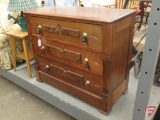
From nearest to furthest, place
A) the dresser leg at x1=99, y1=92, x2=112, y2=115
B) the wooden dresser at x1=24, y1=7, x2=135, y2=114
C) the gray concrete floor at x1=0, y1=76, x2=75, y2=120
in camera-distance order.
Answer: the wooden dresser at x1=24, y1=7, x2=135, y2=114 < the dresser leg at x1=99, y1=92, x2=112, y2=115 < the gray concrete floor at x1=0, y1=76, x2=75, y2=120

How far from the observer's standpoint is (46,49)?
1207mm

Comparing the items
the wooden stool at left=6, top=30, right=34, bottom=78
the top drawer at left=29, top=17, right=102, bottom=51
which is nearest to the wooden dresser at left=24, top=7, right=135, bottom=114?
the top drawer at left=29, top=17, right=102, bottom=51

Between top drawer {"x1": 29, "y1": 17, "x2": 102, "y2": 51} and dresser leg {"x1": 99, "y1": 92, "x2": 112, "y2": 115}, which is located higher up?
top drawer {"x1": 29, "y1": 17, "x2": 102, "y2": 51}

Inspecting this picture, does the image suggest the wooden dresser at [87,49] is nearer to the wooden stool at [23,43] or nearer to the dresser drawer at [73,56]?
the dresser drawer at [73,56]

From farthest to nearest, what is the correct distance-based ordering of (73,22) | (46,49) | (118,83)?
(46,49), (118,83), (73,22)

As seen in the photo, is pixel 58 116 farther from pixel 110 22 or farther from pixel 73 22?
pixel 110 22

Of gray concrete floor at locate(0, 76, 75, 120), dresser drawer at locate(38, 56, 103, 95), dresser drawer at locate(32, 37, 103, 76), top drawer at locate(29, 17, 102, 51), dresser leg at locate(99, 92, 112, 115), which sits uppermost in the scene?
top drawer at locate(29, 17, 102, 51)

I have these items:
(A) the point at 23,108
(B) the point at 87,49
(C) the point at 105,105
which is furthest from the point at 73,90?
(A) the point at 23,108

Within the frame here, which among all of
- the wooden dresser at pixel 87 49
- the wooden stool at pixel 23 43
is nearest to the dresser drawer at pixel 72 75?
the wooden dresser at pixel 87 49

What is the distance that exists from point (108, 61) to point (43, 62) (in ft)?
2.06

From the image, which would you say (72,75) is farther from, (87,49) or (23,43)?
(23,43)

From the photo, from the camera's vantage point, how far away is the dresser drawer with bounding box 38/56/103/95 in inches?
40.8

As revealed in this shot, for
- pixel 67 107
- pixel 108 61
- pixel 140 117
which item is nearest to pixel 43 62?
pixel 67 107

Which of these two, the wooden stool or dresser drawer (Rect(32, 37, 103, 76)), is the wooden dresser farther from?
the wooden stool
